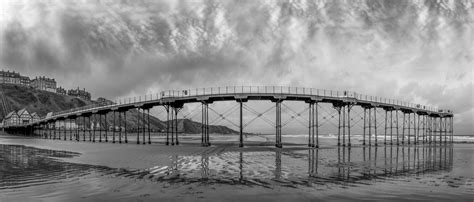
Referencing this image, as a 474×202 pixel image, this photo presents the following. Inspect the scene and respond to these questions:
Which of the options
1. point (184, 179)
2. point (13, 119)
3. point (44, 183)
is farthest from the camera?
point (13, 119)

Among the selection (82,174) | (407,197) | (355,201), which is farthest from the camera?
(82,174)

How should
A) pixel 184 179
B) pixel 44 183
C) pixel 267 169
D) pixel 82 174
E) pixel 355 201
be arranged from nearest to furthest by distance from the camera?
pixel 355 201
pixel 44 183
pixel 184 179
pixel 82 174
pixel 267 169

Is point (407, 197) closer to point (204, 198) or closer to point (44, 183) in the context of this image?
point (204, 198)

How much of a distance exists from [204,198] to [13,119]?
16858cm

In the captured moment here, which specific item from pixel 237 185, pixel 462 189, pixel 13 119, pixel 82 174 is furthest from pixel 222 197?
pixel 13 119

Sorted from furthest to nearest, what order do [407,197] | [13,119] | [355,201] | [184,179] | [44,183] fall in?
[13,119] < [184,179] < [44,183] < [407,197] < [355,201]

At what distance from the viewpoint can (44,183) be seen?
14227 mm

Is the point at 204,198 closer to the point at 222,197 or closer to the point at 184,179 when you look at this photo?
the point at 222,197

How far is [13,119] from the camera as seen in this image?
483ft

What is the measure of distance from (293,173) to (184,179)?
626 centimetres

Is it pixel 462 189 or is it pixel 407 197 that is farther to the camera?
pixel 462 189

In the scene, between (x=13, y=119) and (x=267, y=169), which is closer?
(x=267, y=169)

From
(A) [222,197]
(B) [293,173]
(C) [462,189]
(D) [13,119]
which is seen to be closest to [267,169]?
(B) [293,173]

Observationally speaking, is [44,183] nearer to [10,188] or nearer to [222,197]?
[10,188]
